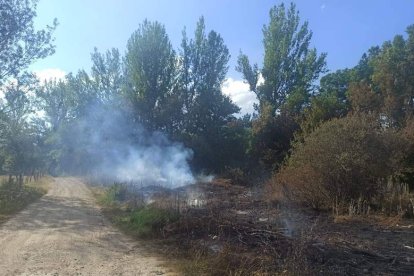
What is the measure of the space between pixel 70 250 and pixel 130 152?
32.6 meters

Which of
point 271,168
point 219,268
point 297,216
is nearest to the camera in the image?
point 219,268

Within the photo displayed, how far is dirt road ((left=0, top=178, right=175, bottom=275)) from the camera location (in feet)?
26.7

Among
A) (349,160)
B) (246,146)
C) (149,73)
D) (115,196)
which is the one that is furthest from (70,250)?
(149,73)

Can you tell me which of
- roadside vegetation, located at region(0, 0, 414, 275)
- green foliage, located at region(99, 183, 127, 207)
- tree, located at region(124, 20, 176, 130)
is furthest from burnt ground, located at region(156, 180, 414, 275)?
tree, located at region(124, 20, 176, 130)

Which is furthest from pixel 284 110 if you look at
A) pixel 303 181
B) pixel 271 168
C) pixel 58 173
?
pixel 58 173

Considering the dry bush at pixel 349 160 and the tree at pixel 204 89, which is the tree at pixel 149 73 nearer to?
the tree at pixel 204 89

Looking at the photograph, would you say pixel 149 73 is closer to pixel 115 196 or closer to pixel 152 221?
pixel 115 196

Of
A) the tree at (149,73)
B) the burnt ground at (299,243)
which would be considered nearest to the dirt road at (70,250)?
the burnt ground at (299,243)

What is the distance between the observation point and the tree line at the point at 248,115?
54.9ft

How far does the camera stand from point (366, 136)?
16.3m

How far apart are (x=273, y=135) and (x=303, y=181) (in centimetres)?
1462

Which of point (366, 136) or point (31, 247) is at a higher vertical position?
point (366, 136)

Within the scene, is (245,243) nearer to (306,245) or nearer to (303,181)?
(306,245)

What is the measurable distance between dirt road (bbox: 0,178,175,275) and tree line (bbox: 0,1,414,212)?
9.13m
